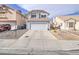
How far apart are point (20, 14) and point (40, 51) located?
2.26 ft

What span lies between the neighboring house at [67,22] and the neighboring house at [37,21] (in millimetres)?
164

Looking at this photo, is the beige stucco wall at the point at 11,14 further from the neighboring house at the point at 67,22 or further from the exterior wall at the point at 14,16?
the neighboring house at the point at 67,22

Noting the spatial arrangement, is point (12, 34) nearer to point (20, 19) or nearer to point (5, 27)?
point (5, 27)

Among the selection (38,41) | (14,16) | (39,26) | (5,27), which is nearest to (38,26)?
(39,26)

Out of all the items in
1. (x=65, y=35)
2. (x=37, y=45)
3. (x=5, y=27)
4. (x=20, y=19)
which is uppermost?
(x=20, y=19)

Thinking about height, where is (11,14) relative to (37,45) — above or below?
above

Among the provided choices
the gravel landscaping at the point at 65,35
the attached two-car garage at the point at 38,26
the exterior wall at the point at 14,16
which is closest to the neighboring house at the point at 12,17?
the exterior wall at the point at 14,16

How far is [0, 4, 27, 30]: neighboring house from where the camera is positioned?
11.2ft

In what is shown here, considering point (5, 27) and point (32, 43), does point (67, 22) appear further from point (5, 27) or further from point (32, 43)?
point (5, 27)

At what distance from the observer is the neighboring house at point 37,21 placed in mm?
3424

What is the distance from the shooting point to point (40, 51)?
10.7 ft

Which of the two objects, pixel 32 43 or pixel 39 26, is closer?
pixel 32 43

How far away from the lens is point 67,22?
3.39 meters

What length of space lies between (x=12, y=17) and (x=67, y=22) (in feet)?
2.89
